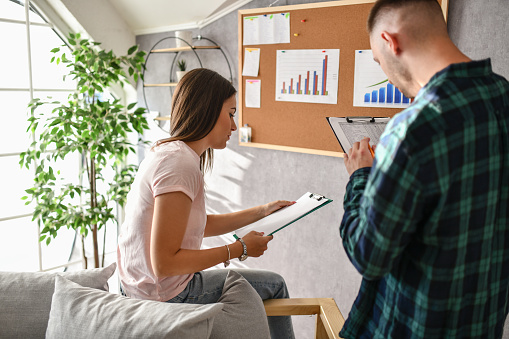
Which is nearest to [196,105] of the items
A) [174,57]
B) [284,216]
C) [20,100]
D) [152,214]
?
[152,214]

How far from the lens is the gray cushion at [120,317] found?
1284mm

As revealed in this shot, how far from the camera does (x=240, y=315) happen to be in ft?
5.04

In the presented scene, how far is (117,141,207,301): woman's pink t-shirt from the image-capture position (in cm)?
141

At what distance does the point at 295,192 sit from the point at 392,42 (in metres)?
1.60

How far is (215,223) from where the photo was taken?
190cm

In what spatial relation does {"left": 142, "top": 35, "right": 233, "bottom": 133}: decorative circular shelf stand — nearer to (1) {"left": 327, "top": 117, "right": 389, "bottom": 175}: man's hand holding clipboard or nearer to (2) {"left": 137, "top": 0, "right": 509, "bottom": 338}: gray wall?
(2) {"left": 137, "top": 0, "right": 509, "bottom": 338}: gray wall

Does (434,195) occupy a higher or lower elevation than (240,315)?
higher

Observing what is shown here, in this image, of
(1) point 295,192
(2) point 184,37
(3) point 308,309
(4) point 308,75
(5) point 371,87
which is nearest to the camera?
(3) point 308,309

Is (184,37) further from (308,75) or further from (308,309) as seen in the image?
(308,309)

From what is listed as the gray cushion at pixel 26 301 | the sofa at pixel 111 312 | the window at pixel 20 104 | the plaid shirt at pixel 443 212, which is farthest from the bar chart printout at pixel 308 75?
the window at pixel 20 104

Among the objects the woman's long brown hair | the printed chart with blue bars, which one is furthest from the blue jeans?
the printed chart with blue bars

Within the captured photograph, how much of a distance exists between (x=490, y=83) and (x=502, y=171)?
0.65ft

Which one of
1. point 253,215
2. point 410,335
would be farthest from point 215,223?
point 410,335

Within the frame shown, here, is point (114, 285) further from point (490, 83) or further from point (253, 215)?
point (490, 83)
